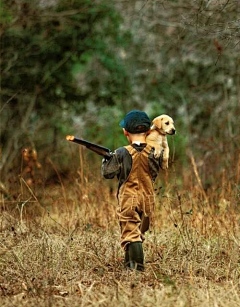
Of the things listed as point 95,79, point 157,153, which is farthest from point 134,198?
point 95,79

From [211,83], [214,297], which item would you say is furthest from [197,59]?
[214,297]

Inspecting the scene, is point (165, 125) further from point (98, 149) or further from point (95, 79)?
point (95, 79)

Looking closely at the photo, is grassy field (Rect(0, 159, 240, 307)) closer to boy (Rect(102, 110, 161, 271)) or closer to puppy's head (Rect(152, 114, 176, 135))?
boy (Rect(102, 110, 161, 271))

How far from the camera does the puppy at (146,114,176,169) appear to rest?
5.53 metres

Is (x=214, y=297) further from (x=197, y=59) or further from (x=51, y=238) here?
(x=197, y=59)

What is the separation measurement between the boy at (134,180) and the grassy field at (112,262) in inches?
8.4

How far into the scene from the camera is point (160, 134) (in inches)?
222

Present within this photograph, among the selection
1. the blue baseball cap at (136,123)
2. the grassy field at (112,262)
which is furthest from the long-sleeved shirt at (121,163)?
the grassy field at (112,262)

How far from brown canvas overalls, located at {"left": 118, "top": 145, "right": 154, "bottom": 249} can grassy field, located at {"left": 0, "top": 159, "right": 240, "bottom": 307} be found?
0.31 metres

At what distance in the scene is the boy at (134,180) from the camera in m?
5.57

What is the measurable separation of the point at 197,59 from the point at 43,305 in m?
9.21

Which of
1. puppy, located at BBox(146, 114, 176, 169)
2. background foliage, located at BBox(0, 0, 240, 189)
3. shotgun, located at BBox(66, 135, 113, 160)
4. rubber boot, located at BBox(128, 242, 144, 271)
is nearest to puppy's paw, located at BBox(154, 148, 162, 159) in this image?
puppy, located at BBox(146, 114, 176, 169)

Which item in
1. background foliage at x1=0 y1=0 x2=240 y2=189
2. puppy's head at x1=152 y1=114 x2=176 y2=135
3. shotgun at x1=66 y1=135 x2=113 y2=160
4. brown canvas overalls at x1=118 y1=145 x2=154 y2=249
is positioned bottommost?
brown canvas overalls at x1=118 y1=145 x2=154 y2=249

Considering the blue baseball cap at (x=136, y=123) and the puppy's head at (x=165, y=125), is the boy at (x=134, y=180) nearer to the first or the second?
the blue baseball cap at (x=136, y=123)
